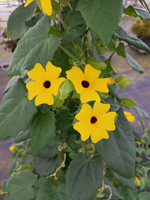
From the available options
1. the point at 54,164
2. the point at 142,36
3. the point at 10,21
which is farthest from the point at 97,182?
the point at 142,36

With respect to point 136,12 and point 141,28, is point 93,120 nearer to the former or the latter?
point 136,12

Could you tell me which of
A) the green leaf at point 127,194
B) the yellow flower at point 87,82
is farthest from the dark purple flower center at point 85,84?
the green leaf at point 127,194

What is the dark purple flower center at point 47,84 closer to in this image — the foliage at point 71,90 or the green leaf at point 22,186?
the foliage at point 71,90

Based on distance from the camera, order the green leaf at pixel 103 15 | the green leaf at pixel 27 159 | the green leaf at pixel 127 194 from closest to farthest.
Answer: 1. the green leaf at pixel 103 15
2. the green leaf at pixel 27 159
3. the green leaf at pixel 127 194

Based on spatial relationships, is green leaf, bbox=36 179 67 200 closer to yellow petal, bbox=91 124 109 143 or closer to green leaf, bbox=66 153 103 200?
green leaf, bbox=66 153 103 200

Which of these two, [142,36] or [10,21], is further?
[142,36]

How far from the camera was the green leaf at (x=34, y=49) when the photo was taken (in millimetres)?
386

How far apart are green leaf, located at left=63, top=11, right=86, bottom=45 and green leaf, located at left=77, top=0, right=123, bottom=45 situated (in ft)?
0.27

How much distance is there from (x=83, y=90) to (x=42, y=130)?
148mm

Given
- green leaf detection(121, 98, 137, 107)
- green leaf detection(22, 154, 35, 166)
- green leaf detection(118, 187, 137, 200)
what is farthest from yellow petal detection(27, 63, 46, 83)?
green leaf detection(118, 187, 137, 200)

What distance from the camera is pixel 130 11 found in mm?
475

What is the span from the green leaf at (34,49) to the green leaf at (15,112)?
10cm

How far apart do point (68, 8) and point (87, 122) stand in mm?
281

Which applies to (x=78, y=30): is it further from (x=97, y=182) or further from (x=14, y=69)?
(x=97, y=182)
